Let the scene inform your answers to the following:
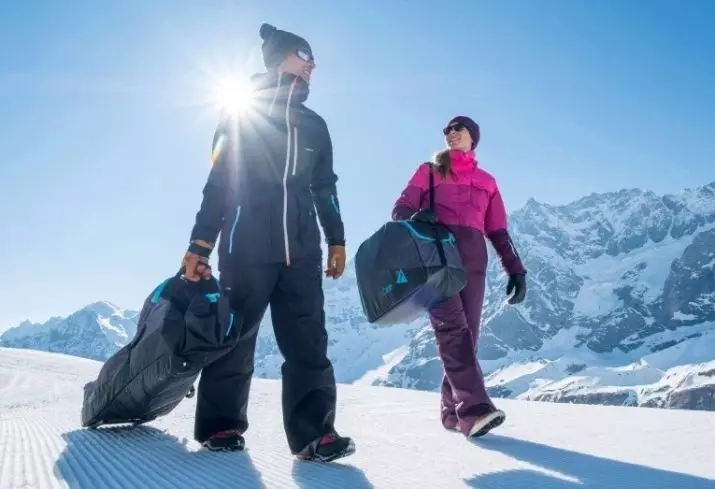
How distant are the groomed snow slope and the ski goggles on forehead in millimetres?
2508

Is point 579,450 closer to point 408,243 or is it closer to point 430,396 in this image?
point 408,243

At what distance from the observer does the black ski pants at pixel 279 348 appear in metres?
3.46

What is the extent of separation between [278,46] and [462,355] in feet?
8.30

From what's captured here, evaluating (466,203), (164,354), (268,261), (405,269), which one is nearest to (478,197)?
(466,203)

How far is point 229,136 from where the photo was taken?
384 cm

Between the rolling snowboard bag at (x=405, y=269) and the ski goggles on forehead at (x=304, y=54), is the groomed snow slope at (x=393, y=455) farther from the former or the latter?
the ski goggles on forehead at (x=304, y=54)

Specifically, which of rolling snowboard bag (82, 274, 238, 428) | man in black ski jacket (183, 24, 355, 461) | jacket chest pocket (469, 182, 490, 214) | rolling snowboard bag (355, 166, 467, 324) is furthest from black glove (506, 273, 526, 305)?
rolling snowboard bag (82, 274, 238, 428)

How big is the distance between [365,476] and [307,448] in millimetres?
504

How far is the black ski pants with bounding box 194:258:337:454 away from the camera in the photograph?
11.4 ft

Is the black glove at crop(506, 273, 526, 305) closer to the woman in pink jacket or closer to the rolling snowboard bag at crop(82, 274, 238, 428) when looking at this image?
the woman in pink jacket

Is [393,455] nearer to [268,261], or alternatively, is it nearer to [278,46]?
[268,261]

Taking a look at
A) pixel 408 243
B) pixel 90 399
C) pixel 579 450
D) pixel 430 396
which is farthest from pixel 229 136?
pixel 430 396

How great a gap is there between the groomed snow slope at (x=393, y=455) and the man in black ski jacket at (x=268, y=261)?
0.25m

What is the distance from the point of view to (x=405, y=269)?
4164 mm
